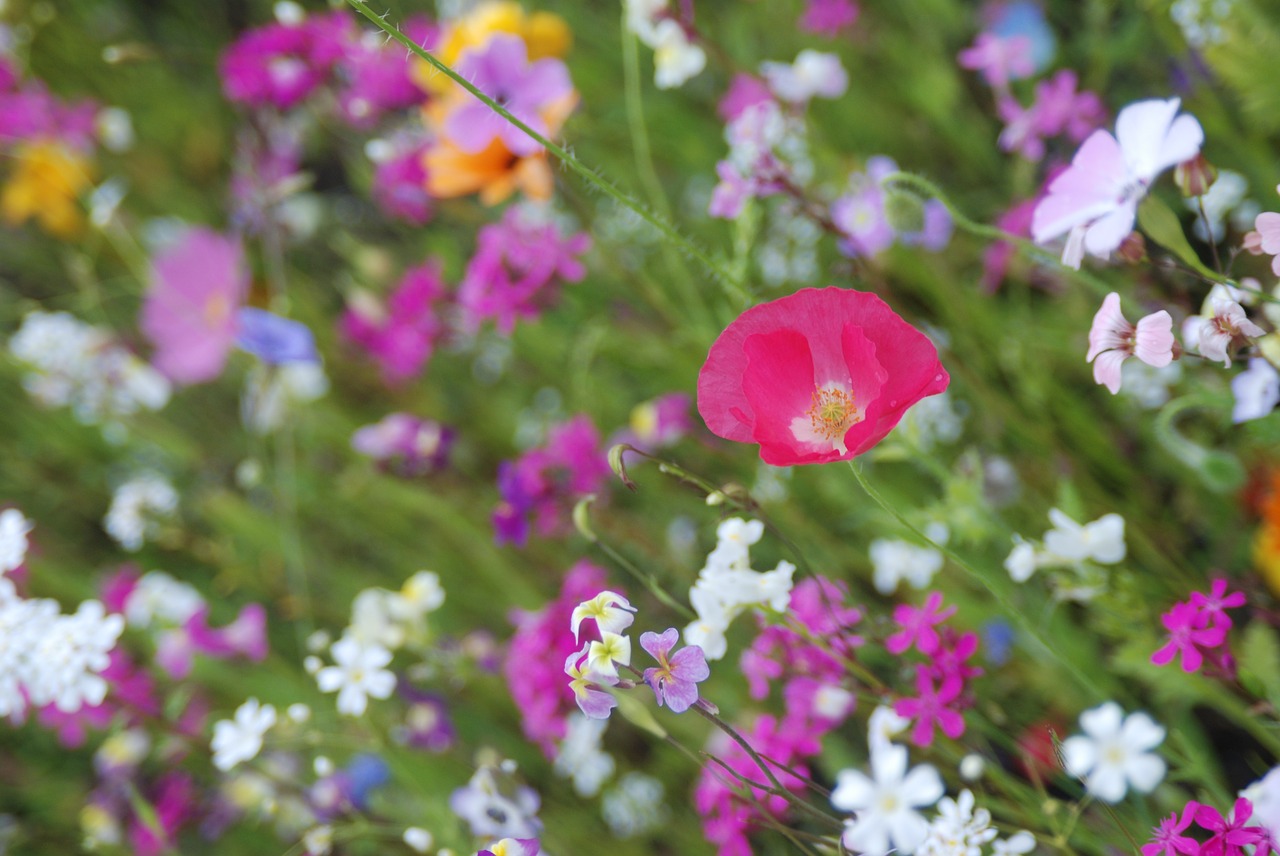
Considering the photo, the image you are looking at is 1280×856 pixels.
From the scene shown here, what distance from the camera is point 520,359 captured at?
1210 mm

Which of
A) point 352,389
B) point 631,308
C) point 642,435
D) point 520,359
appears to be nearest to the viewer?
point 642,435

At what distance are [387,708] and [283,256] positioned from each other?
2.42 ft

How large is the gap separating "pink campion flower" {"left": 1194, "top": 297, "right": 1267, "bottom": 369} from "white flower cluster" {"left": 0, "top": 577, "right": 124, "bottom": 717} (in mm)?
578

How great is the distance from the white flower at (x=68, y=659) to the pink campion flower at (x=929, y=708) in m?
0.44

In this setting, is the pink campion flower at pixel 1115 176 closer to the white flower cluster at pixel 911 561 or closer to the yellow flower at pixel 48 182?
the white flower cluster at pixel 911 561

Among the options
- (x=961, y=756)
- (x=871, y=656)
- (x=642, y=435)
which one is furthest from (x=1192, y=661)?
(x=642, y=435)

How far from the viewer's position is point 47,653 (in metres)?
0.56

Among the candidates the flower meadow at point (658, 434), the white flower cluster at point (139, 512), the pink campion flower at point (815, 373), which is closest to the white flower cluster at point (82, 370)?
the flower meadow at point (658, 434)

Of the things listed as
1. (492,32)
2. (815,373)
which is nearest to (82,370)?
(492,32)

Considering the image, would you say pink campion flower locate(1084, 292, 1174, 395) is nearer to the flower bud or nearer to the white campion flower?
the flower bud

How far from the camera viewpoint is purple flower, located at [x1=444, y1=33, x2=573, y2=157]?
0.74 metres

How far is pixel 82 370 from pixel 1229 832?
117cm

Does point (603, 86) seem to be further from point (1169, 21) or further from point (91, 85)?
point (91, 85)

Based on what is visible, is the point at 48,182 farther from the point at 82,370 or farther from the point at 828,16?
the point at 828,16
